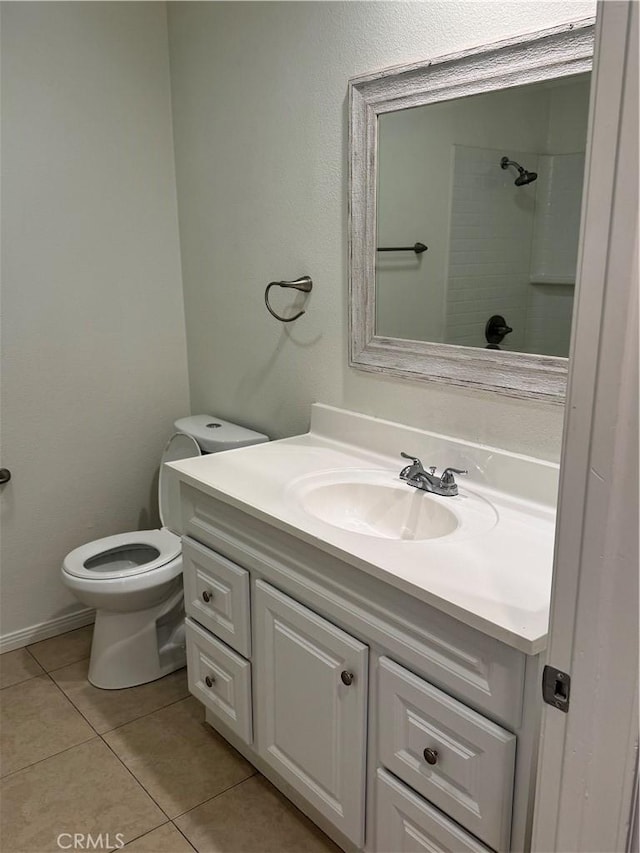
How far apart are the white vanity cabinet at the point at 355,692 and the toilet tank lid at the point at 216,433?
437 millimetres

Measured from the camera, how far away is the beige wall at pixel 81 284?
2.31 m

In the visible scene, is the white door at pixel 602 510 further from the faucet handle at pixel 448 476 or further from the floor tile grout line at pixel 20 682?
the floor tile grout line at pixel 20 682

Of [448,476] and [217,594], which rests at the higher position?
[448,476]

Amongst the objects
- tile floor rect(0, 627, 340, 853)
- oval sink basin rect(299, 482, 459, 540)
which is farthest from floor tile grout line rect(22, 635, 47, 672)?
oval sink basin rect(299, 482, 459, 540)

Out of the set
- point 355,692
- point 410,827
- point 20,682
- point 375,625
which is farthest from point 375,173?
point 20,682

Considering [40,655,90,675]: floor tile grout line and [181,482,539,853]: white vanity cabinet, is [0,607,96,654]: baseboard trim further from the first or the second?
[181,482,539,853]: white vanity cabinet

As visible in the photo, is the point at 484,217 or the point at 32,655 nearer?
the point at 484,217

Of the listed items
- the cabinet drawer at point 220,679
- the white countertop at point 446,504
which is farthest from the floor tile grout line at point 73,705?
the white countertop at point 446,504

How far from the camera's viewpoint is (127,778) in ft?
6.31

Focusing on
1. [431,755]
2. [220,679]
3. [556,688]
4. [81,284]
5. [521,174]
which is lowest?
[220,679]

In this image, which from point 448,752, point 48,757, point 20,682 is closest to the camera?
point 448,752

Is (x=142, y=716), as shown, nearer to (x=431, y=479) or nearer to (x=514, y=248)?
(x=431, y=479)

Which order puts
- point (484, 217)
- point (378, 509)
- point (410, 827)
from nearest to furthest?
point (410, 827), point (484, 217), point (378, 509)

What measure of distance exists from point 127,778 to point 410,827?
92 centimetres
